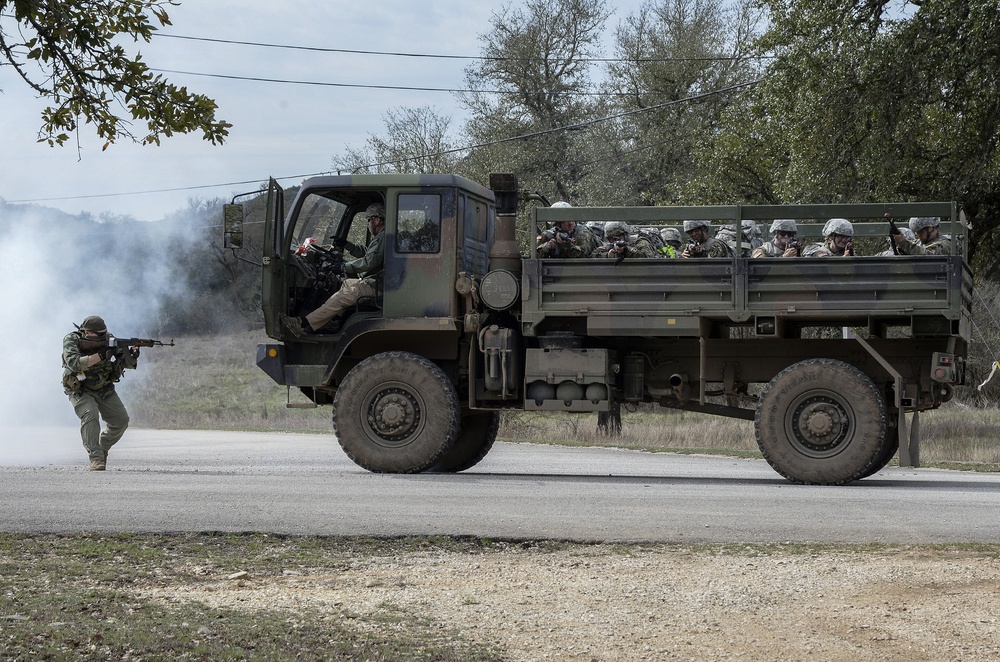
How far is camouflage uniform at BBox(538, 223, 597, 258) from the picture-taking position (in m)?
13.1

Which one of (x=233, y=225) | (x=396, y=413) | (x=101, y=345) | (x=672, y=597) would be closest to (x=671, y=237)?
(x=396, y=413)

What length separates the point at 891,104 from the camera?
20094 millimetres

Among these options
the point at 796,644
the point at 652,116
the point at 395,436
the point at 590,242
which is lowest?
the point at 796,644

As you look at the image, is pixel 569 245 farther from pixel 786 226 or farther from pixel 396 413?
pixel 396 413

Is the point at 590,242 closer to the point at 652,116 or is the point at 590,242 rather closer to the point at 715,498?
the point at 715,498

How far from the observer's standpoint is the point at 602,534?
8953mm

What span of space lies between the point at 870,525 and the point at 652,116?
30.9 meters

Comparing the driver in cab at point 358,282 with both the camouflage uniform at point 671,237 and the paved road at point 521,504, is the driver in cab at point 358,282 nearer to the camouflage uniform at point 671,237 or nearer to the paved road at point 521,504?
the paved road at point 521,504

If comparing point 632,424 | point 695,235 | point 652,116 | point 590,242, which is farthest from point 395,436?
point 652,116

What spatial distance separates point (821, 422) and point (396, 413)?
4.14m

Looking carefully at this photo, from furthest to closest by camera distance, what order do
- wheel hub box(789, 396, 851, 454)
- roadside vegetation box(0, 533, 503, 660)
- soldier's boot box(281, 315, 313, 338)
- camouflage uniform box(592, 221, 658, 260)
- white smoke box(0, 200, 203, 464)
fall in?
1. white smoke box(0, 200, 203, 464)
2. soldier's boot box(281, 315, 313, 338)
3. camouflage uniform box(592, 221, 658, 260)
4. wheel hub box(789, 396, 851, 454)
5. roadside vegetation box(0, 533, 503, 660)

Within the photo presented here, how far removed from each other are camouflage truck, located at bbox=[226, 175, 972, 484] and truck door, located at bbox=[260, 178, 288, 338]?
0.02 metres

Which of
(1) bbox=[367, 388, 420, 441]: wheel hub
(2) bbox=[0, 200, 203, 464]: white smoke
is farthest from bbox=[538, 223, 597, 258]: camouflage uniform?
(2) bbox=[0, 200, 203, 464]: white smoke

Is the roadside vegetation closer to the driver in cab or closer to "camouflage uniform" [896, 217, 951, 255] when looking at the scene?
the driver in cab
